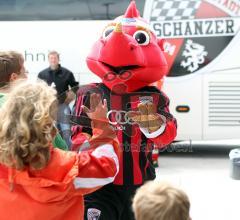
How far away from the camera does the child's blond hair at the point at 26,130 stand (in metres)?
2.15

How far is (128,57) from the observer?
3395 millimetres

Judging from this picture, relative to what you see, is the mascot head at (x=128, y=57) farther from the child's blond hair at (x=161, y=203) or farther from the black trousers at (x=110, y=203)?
the child's blond hair at (x=161, y=203)

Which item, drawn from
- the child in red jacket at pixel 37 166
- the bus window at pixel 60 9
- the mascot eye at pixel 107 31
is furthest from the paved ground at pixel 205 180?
the bus window at pixel 60 9

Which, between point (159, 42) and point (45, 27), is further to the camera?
point (45, 27)

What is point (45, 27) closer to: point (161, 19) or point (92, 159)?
point (161, 19)

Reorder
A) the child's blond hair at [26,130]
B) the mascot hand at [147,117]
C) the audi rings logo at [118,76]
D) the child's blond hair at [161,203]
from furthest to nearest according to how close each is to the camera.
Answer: the audi rings logo at [118,76] → the mascot hand at [147,117] → the child's blond hair at [26,130] → the child's blond hair at [161,203]

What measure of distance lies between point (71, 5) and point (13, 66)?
596 centimetres

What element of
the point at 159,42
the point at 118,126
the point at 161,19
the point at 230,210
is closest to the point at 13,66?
the point at 118,126

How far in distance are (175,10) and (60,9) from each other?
6.59ft

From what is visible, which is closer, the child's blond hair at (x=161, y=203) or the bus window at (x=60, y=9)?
the child's blond hair at (x=161, y=203)

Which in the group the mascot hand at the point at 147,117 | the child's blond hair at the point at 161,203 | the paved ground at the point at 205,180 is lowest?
the paved ground at the point at 205,180

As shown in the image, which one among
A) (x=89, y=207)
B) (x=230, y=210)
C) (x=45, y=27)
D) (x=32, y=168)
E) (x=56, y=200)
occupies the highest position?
(x=45, y=27)

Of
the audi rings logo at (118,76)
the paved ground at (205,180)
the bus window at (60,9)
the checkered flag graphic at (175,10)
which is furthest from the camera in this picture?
the bus window at (60,9)

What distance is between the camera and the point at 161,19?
8.34m
